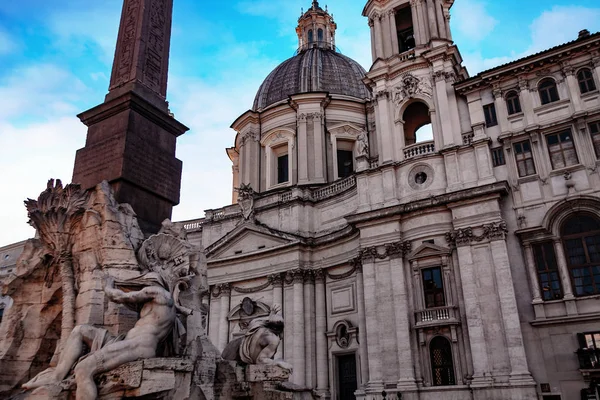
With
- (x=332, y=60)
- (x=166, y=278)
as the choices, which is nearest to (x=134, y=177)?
(x=166, y=278)

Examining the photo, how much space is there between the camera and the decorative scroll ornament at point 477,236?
22422 millimetres

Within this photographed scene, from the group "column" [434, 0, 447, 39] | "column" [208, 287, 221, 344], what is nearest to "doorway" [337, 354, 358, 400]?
"column" [208, 287, 221, 344]

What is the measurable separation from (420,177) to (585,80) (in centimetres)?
865

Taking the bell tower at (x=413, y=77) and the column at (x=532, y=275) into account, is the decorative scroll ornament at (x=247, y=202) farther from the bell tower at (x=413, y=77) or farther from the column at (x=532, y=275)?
the column at (x=532, y=275)

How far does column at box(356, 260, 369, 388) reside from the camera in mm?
25391

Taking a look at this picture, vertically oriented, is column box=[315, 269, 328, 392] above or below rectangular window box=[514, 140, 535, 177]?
below

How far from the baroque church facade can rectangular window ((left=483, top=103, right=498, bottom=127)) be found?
0.25 ft

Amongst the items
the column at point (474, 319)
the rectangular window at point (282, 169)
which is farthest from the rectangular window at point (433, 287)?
the rectangular window at point (282, 169)

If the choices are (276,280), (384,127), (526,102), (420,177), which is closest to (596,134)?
(526,102)

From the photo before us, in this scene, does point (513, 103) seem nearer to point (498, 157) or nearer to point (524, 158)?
point (498, 157)

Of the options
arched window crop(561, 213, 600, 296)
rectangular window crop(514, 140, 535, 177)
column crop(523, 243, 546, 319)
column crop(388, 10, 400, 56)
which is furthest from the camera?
column crop(388, 10, 400, 56)

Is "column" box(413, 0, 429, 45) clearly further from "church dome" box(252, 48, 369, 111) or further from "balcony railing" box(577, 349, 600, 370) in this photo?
"balcony railing" box(577, 349, 600, 370)

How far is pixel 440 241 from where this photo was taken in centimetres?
2439

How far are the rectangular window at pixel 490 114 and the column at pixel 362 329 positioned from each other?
9.88 m
